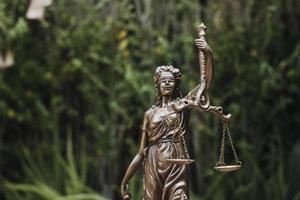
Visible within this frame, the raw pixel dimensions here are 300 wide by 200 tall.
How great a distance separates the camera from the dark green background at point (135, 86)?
5.67m

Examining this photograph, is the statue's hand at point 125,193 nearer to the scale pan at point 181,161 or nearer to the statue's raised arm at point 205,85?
the scale pan at point 181,161

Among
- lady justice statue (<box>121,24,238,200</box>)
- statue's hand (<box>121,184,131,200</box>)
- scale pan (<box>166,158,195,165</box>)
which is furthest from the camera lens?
statue's hand (<box>121,184,131,200</box>)

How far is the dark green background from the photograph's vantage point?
5.67m

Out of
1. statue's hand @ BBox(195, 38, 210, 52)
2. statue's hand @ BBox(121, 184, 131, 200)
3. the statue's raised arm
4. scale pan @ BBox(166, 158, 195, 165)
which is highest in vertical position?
statue's hand @ BBox(195, 38, 210, 52)

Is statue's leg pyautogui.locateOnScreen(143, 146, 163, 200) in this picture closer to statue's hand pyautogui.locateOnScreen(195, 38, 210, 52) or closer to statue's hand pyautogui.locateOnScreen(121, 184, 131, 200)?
statue's hand pyautogui.locateOnScreen(121, 184, 131, 200)

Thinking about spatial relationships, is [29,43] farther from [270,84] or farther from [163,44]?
[270,84]

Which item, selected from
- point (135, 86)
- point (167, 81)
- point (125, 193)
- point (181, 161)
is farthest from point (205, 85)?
point (135, 86)

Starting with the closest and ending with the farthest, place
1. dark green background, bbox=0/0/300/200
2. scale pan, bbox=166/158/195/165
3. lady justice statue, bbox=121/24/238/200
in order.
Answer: scale pan, bbox=166/158/195/165
lady justice statue, bbox=121/24/238/200
dark green background, bbox=0/0/300/200

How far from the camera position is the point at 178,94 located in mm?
3082

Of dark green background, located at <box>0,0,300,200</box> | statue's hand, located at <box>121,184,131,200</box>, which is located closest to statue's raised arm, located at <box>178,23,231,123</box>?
statue's hand, located at <box>121,184,131,200</box>

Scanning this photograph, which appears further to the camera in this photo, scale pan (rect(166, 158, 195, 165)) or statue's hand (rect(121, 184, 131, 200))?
statue's hand (rect(121, 184, 131, 200))

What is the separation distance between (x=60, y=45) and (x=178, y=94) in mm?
2894

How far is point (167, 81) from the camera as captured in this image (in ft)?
9.93

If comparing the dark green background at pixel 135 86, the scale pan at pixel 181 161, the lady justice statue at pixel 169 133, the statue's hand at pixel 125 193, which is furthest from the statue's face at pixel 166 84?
the dark green background at pixel 135 86
